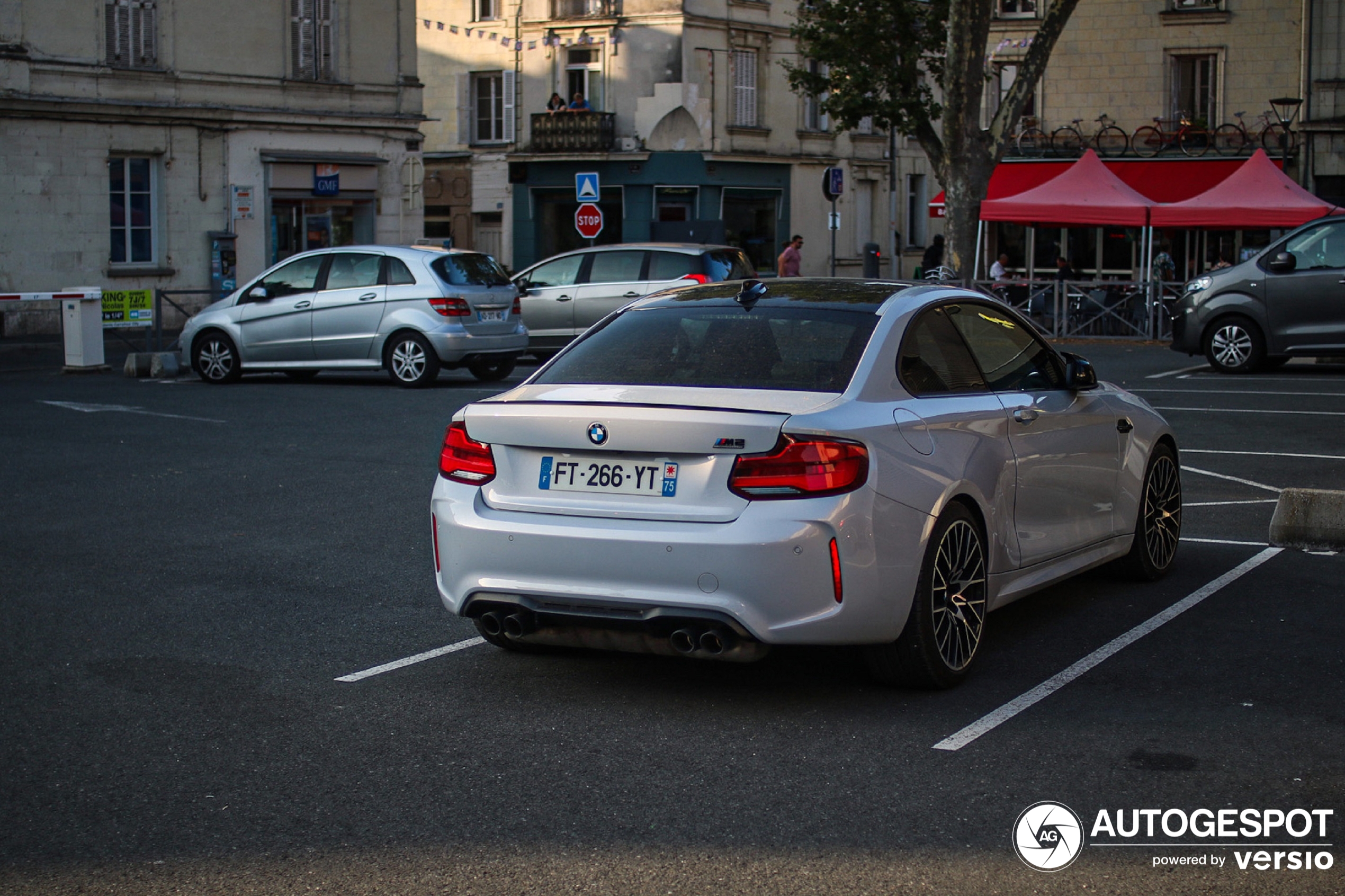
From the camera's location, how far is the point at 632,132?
43750 millimetres

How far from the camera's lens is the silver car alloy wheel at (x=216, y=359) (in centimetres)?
1934

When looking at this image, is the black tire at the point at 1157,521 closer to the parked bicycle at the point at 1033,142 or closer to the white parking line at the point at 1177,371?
the white parking line at the point at 1177,371

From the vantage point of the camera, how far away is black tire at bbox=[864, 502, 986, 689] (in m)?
5.52

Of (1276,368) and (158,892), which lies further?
(1276,368)

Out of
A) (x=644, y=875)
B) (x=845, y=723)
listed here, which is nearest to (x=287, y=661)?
(x=845, y=723)

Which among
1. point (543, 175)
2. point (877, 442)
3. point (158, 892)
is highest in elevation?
point (543, 175)

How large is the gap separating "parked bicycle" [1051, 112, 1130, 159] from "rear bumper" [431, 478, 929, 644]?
1378 inches

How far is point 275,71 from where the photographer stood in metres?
32.0

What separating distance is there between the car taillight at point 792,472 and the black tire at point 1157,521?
2773 mm

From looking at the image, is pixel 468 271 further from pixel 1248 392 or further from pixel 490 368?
pixel 1248 392

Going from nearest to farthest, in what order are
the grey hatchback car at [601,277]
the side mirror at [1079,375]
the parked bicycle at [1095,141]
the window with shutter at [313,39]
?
the side mirror at [1079,375] → the grey hatchback car at [601,277] → the window with shutter at [313,39] → the parked bicycle at [1095,141]

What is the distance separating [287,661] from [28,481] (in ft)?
→ 18.6

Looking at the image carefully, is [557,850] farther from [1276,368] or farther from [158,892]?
[1276,368]

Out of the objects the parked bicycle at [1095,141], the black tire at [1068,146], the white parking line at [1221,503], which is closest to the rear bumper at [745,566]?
the white parking line at [1221,503]
